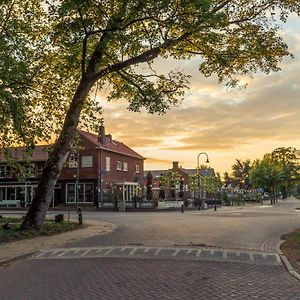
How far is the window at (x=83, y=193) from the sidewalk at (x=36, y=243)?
31959 mm

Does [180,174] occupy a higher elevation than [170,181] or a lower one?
higher

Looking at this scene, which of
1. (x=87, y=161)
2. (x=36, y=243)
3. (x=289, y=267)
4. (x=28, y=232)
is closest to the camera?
(x=289, y=267)

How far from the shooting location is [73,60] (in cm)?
2134

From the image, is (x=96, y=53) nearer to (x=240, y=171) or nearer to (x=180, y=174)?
(x=180, y=174)

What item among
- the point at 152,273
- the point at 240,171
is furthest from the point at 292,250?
the point at 240,171

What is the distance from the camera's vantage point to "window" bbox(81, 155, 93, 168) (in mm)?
54797

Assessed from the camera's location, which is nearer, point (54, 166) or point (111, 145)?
point (54, 166)

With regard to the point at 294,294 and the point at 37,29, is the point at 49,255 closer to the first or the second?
the point at 294,294

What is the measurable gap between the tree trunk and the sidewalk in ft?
4.88

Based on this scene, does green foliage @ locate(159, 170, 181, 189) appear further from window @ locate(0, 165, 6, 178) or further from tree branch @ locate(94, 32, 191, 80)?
tree branch @ locate(94, 32, 191, 80)

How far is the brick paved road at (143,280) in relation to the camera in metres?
8.44

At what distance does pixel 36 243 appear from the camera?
675 inches

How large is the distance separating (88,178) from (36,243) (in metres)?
37.2

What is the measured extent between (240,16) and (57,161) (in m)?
10.6
